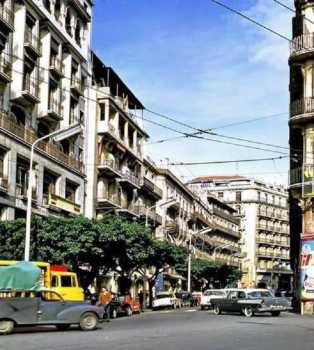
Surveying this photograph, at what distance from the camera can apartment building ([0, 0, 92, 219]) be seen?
39688mm

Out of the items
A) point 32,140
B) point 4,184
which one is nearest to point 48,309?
point 4,184

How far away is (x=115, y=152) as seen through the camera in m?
61.8

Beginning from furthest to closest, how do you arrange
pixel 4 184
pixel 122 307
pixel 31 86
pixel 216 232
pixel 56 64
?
pixel 216 232 < pixel 56 64 < pixel 31 86 < pixel 122 307 < pixel 4 184

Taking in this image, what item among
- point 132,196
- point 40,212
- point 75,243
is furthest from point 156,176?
point 75,243

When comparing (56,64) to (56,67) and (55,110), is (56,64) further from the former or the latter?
(55,110)

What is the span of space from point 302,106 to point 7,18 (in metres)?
→ 17.7

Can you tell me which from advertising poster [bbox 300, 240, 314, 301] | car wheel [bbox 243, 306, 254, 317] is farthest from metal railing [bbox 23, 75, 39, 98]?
advertising poster [bbox 300, 240, 314, 301]

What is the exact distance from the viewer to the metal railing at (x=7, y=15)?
1560 inches

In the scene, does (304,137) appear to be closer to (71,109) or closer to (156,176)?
(71,109)

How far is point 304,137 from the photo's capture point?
40969mm

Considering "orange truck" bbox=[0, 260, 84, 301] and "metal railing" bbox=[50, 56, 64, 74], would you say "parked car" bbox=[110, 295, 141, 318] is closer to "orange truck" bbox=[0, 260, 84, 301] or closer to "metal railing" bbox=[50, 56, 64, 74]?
"orange truck" bbox=[0, 260, 84, 301]

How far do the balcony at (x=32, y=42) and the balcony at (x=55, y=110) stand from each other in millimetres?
3729

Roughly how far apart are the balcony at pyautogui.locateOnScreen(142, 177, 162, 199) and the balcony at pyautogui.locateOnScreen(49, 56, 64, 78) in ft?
82.3

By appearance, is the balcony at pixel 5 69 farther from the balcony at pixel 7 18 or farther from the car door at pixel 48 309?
the car door at pixel 48 309
